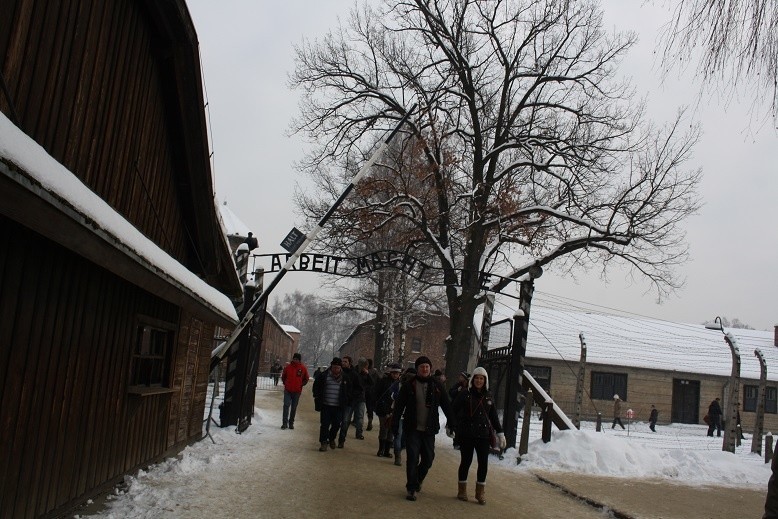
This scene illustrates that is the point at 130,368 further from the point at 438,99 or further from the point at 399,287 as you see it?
the point at 399,287

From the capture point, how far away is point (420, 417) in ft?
31.9

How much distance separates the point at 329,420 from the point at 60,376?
26.9 feet

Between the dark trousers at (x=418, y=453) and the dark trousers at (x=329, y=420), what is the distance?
13.5ft

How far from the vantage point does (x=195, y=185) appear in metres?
9.53

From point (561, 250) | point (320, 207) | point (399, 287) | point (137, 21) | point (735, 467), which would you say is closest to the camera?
point (137, 21)

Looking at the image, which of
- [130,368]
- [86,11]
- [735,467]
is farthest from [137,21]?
[735,467]

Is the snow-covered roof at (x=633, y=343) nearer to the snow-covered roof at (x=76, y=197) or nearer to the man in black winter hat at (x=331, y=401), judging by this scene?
the man in black winter hat at (x=331, y=401)

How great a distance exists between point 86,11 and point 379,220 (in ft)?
52.5

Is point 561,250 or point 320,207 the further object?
point 320,207

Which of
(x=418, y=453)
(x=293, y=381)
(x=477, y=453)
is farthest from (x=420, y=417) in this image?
(x=293, y=381)

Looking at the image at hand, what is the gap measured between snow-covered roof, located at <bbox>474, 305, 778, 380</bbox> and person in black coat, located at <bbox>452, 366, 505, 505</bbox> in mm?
23882

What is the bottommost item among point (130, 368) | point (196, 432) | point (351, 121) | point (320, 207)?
point (196, 432)

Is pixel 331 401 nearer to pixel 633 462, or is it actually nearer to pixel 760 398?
pixel 633 462

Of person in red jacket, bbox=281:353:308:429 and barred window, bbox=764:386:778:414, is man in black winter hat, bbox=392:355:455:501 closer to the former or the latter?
person in red jacket, bbox=281:353:308:429
